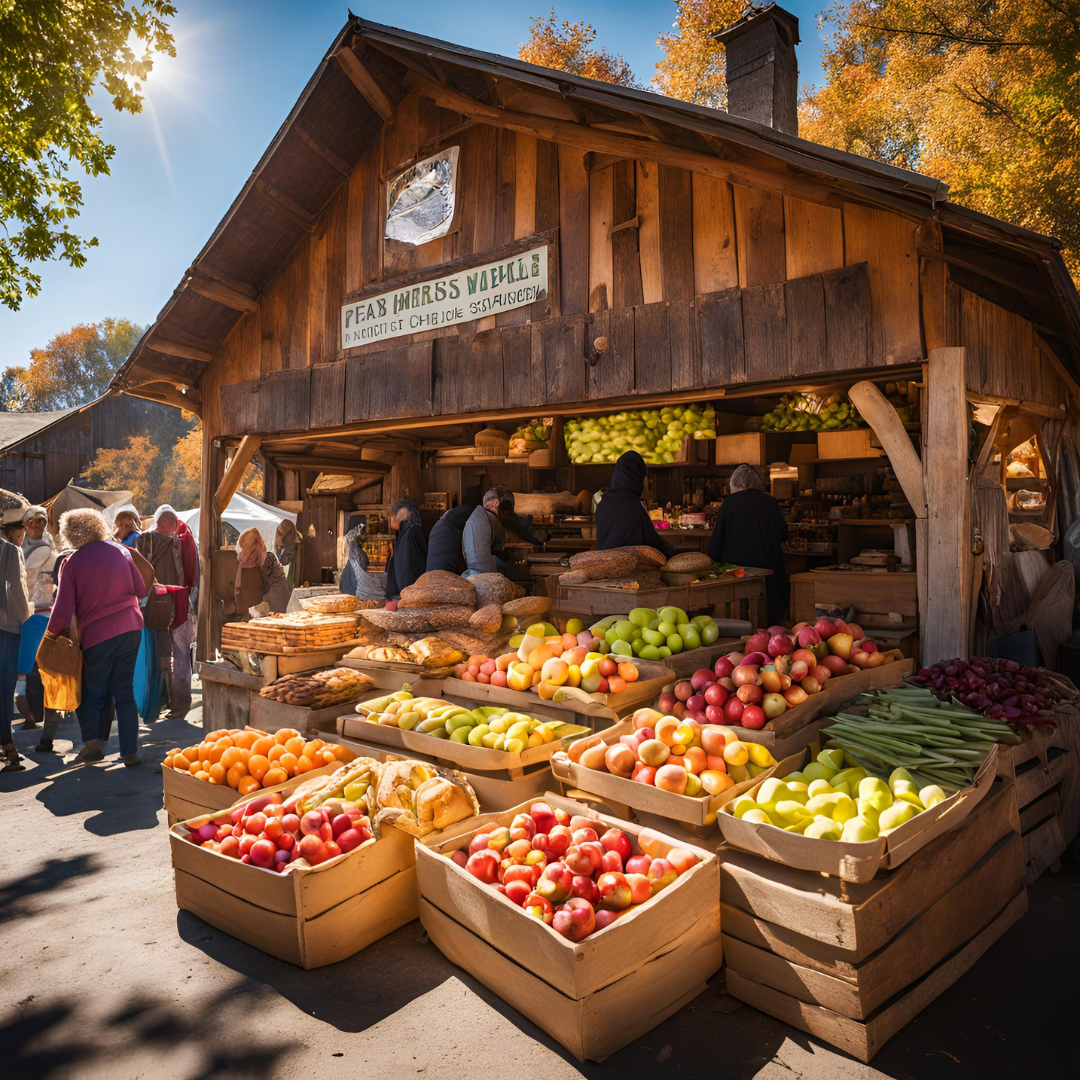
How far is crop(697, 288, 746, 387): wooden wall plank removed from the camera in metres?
5.47

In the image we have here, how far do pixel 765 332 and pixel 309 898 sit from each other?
185 inches

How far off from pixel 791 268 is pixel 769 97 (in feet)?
10.7

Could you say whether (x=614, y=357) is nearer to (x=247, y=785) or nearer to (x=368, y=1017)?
(x=247, y=785)

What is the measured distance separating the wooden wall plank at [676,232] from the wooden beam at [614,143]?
176mm

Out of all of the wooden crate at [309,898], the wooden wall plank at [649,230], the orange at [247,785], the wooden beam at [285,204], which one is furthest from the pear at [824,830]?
the wooden beam at [285,204]

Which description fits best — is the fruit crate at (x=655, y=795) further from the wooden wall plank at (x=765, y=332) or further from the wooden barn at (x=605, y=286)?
the wooden wall plank at (x=765, y=332)

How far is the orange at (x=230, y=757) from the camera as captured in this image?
13.2ft

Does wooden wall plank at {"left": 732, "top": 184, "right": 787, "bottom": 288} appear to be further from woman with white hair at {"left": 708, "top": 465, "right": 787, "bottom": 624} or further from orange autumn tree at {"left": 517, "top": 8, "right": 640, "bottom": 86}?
orange autumn tree at {"left": 517, "top": 8, "right": 640, "bottom": 86}

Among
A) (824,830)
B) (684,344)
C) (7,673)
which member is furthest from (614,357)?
(7,673)

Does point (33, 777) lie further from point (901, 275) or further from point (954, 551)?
point (901, 275)

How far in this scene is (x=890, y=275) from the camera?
4.82 metres

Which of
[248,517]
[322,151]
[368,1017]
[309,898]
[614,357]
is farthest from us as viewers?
[248,517]

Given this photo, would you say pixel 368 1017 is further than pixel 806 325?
No

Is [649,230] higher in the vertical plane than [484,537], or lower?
higher
